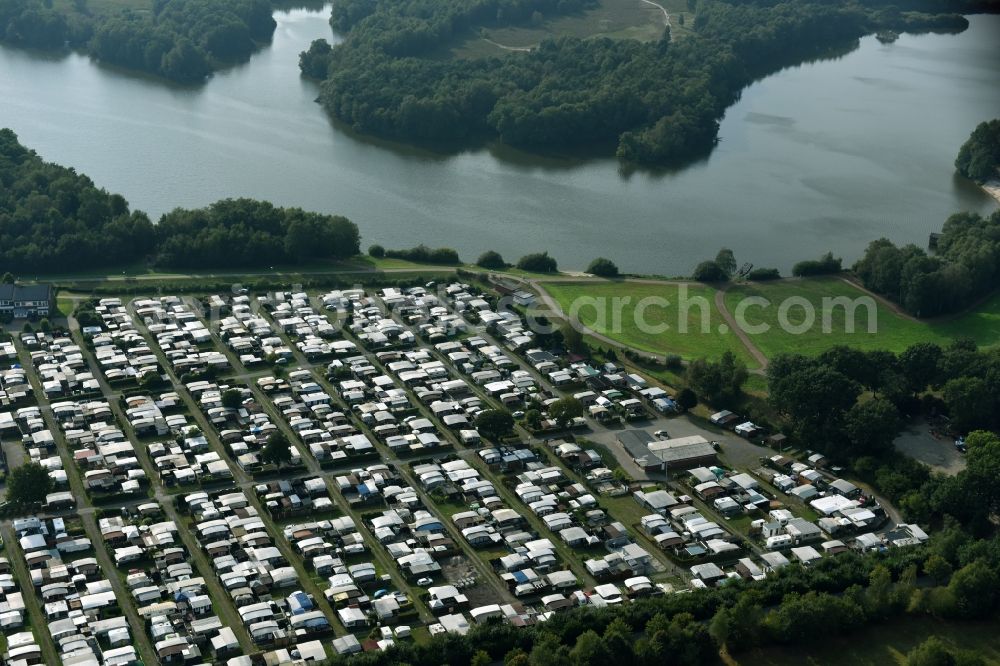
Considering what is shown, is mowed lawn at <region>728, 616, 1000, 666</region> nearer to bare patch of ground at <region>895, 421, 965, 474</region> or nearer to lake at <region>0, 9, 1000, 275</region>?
bare patch of ground at <region>895, 421, 965, 474</region>

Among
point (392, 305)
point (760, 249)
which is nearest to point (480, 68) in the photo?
point (760, 249)

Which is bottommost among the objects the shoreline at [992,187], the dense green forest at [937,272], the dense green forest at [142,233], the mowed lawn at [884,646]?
the mowed lawn at [884,646]

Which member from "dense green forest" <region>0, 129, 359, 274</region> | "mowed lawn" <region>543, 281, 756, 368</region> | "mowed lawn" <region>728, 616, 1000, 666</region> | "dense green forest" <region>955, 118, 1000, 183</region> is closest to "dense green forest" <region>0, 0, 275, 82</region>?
"dense green forest" <region>0, 129, 359, 274</region>

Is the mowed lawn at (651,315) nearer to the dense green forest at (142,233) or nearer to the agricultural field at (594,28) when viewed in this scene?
the dense green forest at (142,233)

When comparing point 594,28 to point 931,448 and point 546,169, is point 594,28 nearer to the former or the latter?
point 546,169

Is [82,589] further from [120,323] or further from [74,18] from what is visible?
[74,18]

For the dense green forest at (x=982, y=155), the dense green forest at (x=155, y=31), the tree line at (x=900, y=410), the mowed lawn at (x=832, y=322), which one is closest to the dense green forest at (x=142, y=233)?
the mowed lawn at (x=832, y=322)
